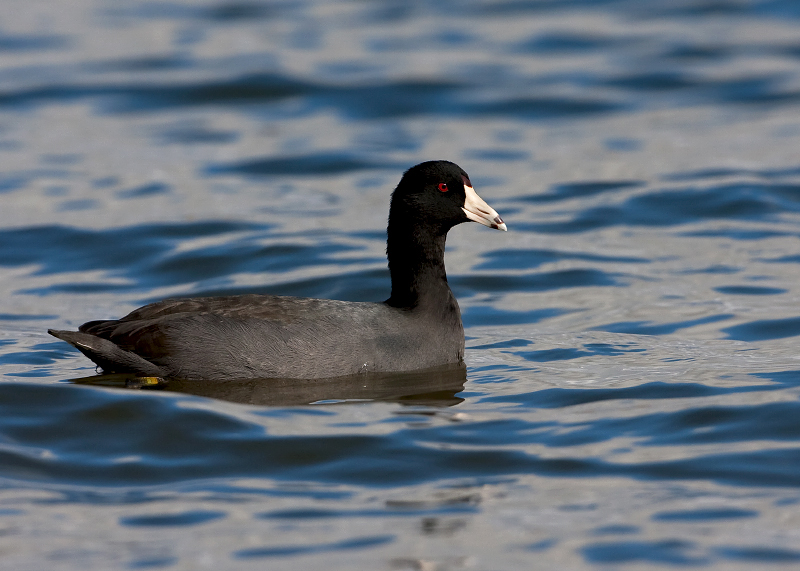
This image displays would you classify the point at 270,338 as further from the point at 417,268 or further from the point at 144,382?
the point at 417,268

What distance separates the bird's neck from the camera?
29.0 feet

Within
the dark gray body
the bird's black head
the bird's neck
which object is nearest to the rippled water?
the dark gray body

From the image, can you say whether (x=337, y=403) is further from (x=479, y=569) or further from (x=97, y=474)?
(x=479, y=569)

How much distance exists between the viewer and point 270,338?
8055 millimetres

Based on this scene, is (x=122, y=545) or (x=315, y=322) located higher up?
Answer: (x=315, y=322)

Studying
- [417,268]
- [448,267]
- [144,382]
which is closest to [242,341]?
[144,382]

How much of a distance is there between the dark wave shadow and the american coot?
56 millimetres

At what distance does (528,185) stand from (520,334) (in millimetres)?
5355

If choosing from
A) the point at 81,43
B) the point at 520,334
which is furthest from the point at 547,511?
the point at 81,43

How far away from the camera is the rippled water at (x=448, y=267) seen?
6.00 m

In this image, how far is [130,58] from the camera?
20.8 meters

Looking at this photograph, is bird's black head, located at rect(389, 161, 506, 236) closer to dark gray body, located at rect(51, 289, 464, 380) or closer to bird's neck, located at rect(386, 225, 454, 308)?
bird's neck, located at rect(386, 225, 454, 308)

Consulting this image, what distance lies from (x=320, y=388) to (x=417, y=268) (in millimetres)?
1359

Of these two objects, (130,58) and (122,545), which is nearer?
(122,545)
